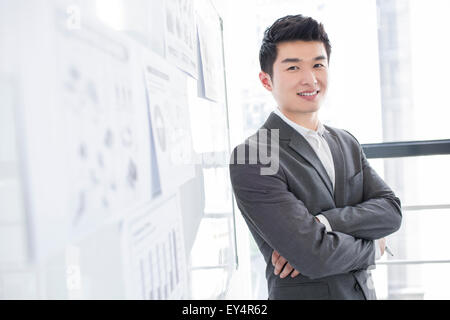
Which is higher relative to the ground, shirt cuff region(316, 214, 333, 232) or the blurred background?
the blurred background

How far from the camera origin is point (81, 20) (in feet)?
1.39

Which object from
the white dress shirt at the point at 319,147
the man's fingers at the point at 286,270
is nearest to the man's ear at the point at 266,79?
the white dress shirt at the point at 319,147

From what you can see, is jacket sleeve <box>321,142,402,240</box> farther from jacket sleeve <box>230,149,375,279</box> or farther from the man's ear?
the man's ear

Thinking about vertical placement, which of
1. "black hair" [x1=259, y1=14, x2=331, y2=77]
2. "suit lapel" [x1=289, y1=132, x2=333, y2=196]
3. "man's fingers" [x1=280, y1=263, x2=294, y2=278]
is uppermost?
"black hair" [x1=259, y1=14, x2=331, y2=77]

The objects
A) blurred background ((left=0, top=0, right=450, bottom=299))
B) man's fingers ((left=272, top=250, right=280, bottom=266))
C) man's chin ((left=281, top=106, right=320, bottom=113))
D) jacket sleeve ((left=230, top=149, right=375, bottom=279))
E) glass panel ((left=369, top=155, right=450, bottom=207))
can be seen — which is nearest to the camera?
blurred background ((left=0, top=0, right=450, bottom=299))

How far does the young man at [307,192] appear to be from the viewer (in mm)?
990

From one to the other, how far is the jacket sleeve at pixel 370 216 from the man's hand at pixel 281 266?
0.17 metres

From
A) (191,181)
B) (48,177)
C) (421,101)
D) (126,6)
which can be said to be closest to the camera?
(48,177)

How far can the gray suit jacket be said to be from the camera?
98 centimetres

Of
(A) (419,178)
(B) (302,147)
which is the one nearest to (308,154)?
(B) (302,147)

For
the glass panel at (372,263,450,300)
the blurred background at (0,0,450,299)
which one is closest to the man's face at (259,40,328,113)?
the blurred background at (0,0,450,299)

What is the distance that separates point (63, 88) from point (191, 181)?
1.75ft

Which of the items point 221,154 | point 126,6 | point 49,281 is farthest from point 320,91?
point 49,281

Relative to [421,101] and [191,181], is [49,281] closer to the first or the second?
[191,181]
